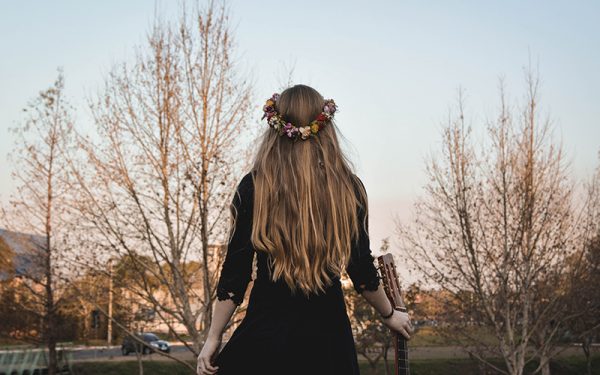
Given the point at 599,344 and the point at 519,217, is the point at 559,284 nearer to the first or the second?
the point at 519,217

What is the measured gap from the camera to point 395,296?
264 cm

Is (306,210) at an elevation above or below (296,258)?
above

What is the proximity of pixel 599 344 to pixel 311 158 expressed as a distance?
27.9 meters

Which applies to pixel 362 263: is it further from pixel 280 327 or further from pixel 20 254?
pixel 20 254

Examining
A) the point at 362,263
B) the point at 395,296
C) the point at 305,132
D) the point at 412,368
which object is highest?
the point at 305,132

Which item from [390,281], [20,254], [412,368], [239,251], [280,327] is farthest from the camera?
[412,368]

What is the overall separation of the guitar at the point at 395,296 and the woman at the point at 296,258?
63 mm

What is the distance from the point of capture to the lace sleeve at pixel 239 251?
2514 mm

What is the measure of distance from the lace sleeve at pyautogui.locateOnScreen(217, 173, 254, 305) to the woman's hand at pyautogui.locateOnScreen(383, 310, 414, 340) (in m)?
0.59

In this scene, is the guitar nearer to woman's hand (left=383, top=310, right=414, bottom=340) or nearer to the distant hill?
Answer: woman's hand (left=383, top=310, right=414, bottom=340)

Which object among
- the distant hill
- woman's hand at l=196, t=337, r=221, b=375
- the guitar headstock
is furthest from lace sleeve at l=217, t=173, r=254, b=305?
the distant hill

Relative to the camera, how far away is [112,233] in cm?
938

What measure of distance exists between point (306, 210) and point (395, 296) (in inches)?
21.1

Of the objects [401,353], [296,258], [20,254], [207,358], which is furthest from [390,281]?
[20,254]
